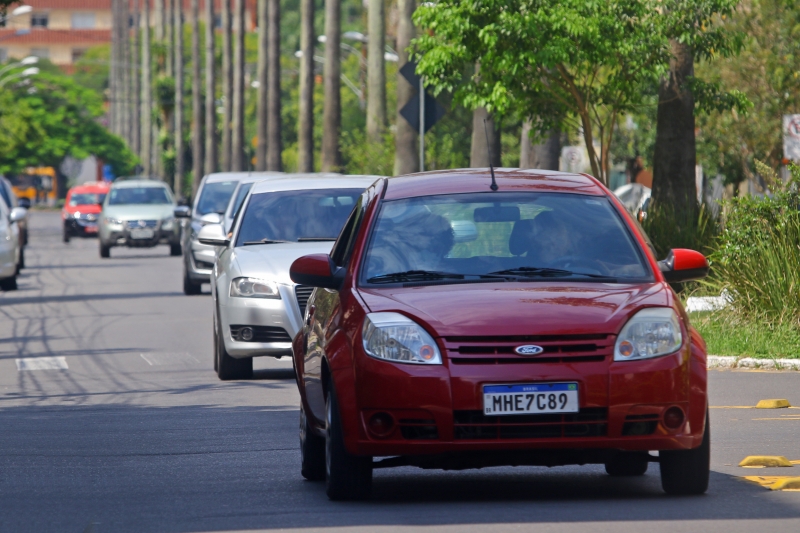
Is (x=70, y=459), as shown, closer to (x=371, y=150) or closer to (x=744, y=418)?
A: (x=744, y=418)

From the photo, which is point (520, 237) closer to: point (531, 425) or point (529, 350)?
point (529, 350)

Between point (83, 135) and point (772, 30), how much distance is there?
3561 inches

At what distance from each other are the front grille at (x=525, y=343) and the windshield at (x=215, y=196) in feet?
68.1

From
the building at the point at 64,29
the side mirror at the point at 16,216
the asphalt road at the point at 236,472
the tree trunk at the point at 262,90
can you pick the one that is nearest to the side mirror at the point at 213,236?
the asphalt road at the point at 236,472

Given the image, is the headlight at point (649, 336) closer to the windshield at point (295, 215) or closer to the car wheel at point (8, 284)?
the windshield at point (295, 215)

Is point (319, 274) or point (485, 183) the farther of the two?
point (485, 183)

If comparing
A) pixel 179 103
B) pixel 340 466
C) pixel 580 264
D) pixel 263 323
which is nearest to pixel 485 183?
pixel 580 264

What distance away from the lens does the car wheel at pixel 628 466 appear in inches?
324

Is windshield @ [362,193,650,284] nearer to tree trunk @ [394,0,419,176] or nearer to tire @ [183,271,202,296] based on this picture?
tire @ [183,271,202,296]

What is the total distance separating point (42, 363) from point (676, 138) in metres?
9.67

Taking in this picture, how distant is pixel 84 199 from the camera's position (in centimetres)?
5444

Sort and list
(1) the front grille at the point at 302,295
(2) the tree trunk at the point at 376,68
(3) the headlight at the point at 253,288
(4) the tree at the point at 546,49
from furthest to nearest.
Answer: (2) the tree trunk at the point at 376,68 < (4) the tree at the point at 546,49 < (3) the headlight at the point at 253,288 < (1) the front grille at the point at 302,295

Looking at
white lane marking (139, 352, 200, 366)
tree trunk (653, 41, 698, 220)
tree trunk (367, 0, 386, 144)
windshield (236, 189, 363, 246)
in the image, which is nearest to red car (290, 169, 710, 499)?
windshield (236, 189, 363, 246)

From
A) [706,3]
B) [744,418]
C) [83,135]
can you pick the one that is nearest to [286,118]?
[83,135]
